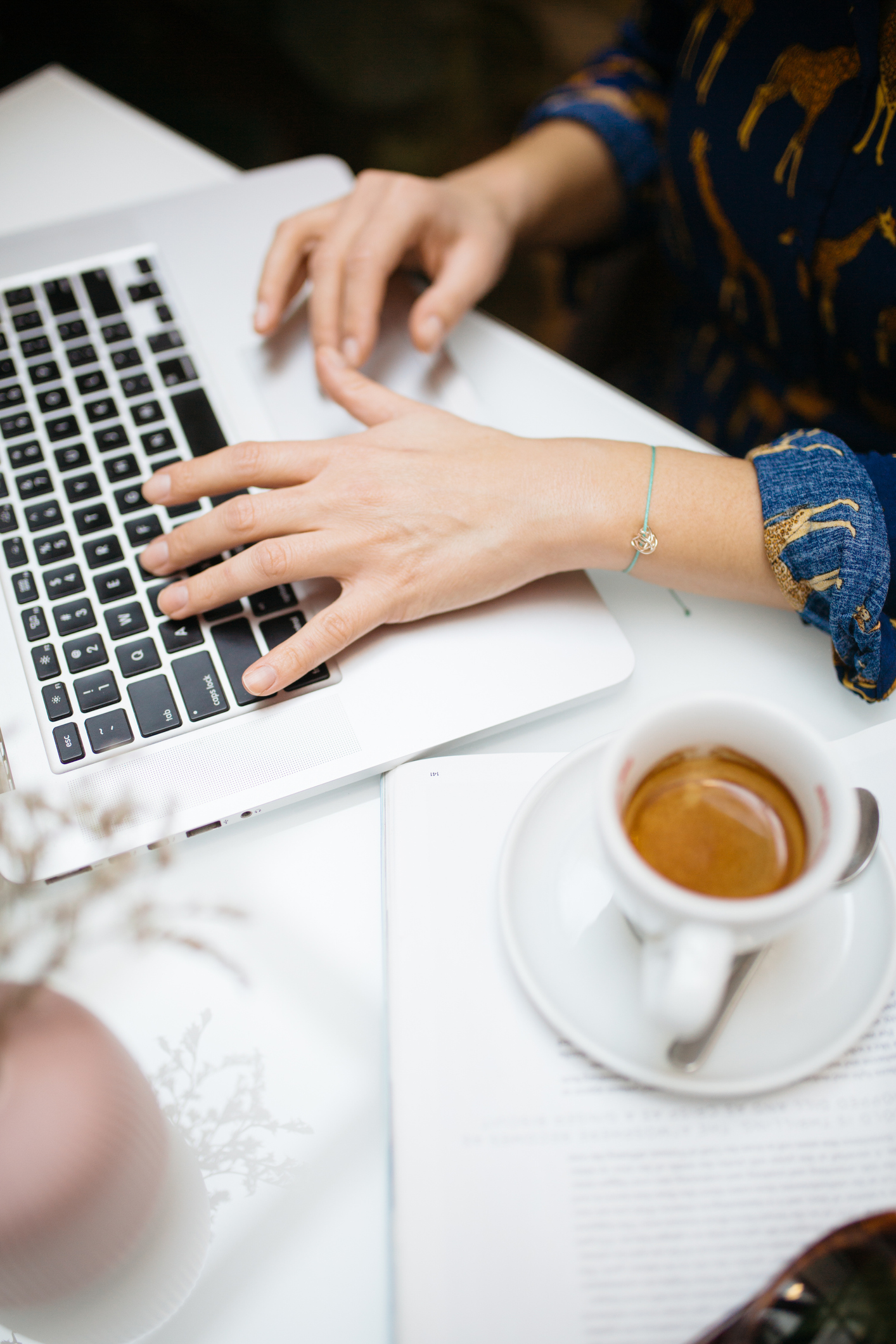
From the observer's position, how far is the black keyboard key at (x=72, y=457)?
567 mm

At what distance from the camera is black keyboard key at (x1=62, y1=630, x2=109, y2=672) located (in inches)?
19.0

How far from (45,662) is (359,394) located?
0.89ft

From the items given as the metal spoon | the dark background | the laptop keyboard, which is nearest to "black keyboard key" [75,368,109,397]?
the laptop keyboard

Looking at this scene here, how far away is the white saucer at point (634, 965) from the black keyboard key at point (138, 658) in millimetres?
233

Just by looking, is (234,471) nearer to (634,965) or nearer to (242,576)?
(242,576)

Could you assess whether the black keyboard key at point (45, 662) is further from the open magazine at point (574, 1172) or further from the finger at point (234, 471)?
the open magazine at point (574, 1172)

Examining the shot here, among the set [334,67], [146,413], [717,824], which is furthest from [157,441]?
[334,67]

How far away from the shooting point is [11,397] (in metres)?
0.60

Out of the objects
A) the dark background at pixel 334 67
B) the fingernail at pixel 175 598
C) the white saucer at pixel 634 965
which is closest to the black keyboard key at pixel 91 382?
the fingernail at pixel 175 598

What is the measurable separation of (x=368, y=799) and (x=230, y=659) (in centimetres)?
12

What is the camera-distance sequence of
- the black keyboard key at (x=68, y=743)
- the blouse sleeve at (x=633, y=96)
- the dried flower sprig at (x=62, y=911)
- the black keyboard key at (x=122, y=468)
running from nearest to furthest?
1. the dried flower sprig at (x=62, y=911)
2. the black keyboard key at (x=68, y=743)
3. the black keyboard key at (x=122, y=468)
4. the blouse sleeve at (x=633, y=96)

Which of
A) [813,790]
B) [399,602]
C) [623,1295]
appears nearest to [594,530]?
[399,602]

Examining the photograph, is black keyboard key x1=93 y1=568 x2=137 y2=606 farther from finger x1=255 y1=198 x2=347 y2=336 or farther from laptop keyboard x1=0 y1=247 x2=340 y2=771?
finger x1=255 y1=198 x2=347 y2=336

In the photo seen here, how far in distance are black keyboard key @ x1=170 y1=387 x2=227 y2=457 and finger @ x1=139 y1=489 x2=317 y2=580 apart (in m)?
0.08
